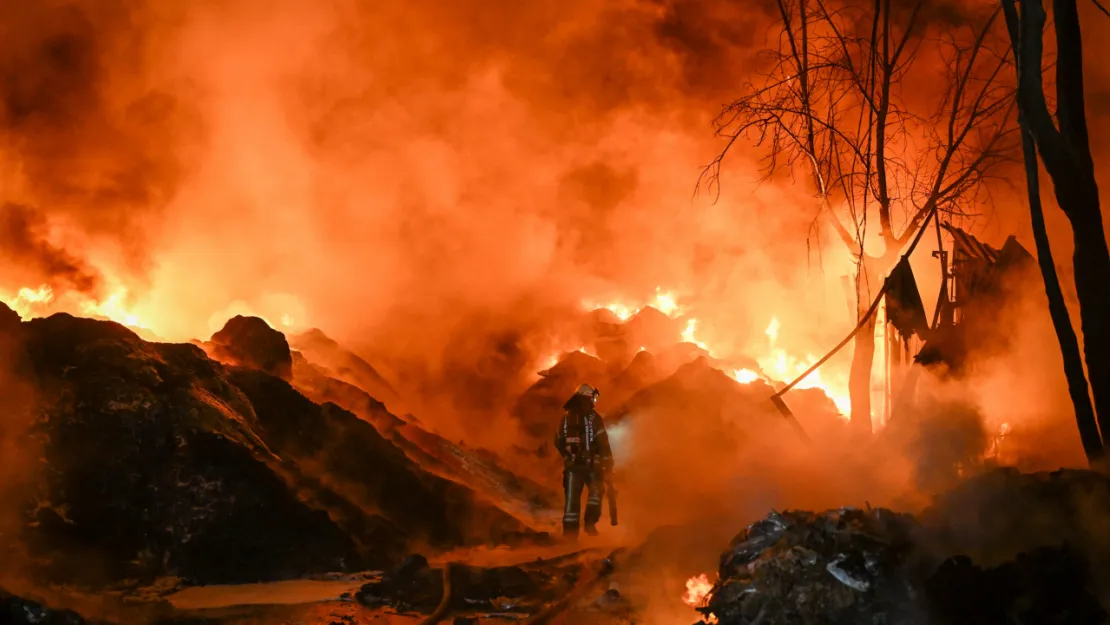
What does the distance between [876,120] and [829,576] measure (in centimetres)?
830

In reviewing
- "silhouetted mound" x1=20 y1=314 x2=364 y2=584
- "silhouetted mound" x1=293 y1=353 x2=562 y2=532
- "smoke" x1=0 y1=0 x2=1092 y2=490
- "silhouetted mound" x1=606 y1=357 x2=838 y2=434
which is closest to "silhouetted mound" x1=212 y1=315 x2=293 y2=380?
"silhouetted mound" x1=293 y1=353 x2=562 y2=532

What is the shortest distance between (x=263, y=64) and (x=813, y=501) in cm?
1774

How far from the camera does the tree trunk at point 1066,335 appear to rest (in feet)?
23.8

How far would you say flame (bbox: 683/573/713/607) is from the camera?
318 inches

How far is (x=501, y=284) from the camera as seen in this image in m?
23.6

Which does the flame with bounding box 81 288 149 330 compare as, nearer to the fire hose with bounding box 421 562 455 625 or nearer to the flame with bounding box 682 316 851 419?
A: the fire hose with bounding box 421 562 455 625

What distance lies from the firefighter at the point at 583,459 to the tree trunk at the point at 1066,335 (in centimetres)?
606

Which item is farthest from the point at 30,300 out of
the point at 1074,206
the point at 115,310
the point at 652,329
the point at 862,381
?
the point at 1074,206

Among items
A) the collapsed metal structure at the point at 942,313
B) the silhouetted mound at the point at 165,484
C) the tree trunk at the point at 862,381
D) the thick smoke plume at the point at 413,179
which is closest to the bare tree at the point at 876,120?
the tree trunk at the point at 862,381

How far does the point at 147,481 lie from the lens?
9688 millimetres

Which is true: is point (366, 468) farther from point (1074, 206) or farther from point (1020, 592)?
point (1074, 206)

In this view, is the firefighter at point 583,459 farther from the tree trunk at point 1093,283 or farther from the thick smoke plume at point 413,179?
the thick smoke plume at point 413,179

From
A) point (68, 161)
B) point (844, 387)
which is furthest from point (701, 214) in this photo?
point (68, 161)

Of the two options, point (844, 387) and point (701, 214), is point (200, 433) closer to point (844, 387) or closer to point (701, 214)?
point (844, 387)
